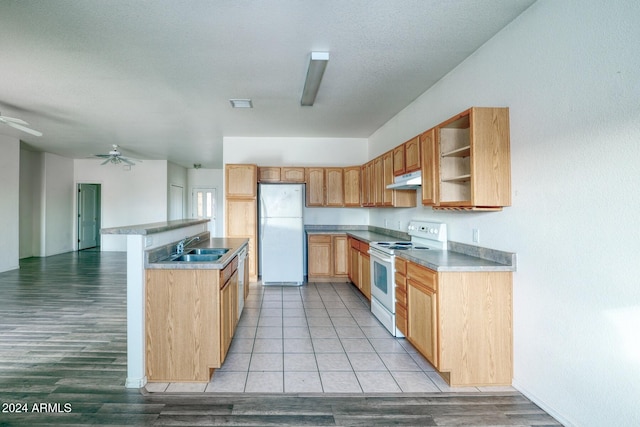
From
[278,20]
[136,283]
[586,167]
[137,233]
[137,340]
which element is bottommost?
[137,340]

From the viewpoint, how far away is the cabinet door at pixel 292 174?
566 cm

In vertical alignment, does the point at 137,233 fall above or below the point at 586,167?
below

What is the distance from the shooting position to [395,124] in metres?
4.63

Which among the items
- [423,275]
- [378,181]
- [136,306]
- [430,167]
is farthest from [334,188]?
[136,306]

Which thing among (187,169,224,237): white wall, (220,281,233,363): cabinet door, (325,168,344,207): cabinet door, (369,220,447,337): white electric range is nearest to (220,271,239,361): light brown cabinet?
(220,281,233,363): cabinet door

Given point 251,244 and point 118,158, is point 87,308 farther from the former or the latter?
point 118,158

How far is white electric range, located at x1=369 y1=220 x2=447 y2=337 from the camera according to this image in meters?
3.13

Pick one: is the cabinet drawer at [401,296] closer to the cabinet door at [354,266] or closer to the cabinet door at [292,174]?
the cabinet door at [354,266]

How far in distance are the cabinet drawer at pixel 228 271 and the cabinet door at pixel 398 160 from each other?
6.77 ft

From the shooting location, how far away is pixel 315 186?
18.7 feet

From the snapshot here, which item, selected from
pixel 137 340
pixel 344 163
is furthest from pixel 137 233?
pixel 344 163

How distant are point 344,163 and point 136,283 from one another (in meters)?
4.49

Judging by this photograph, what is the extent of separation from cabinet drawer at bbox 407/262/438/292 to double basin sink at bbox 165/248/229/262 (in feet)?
5.75

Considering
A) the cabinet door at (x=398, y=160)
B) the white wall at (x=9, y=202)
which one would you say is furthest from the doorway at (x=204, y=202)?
the cabinet door at (x=398, y=160)
